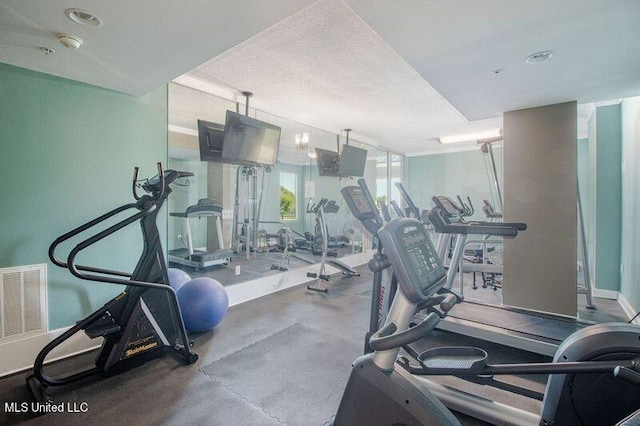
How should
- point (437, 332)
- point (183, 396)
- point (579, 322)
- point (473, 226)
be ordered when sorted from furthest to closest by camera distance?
point (437, 332) < point (579, 322) < point (473, 226) < point (183, 396)

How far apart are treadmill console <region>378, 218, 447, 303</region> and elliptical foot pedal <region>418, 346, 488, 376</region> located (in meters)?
0.62

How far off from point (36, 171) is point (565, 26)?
13.2ft

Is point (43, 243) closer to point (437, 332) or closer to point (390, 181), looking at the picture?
point (437, 332)

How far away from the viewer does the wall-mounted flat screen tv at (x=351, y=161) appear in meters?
5.67

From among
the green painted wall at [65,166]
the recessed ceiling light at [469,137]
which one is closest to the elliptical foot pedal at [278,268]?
the green painted wall at [65,166]

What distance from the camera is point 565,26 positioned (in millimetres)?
1834

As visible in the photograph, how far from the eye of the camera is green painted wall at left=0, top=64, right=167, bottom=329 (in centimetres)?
237

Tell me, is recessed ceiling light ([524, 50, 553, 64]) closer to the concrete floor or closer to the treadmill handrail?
the treadmill handrail

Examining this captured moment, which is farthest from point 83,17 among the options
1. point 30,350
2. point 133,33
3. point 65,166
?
point 30,350

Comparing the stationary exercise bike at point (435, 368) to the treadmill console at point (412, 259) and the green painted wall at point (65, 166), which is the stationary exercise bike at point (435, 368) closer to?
the treadmill console at point (412, 259)

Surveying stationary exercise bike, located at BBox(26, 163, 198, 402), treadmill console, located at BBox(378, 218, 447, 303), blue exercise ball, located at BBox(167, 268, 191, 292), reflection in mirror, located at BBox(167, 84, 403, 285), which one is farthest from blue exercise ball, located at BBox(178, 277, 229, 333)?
treadmill console, located at BBox(378, 218, 447, 303)

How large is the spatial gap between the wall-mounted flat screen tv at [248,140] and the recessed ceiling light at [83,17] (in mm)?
1846

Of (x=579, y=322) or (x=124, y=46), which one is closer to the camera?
(x=124, y=46)

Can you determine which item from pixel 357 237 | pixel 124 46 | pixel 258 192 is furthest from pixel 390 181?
pixel 124 46
